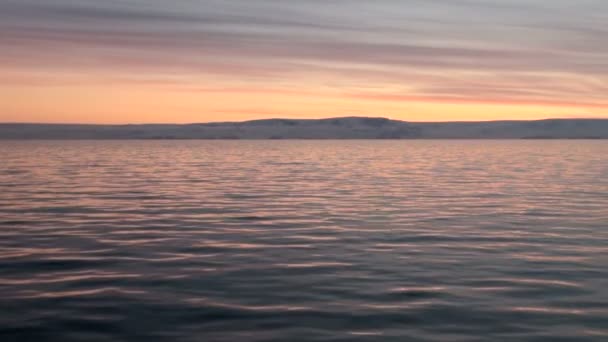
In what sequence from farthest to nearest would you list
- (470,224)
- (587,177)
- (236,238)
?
(587,177)
(470,224)
(236,238)

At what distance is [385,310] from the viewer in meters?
10.7

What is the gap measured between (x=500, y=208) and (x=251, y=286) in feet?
51.6

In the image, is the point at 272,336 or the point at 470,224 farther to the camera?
the point at 470,224

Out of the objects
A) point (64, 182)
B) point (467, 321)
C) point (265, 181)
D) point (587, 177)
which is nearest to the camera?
point (467, 321)

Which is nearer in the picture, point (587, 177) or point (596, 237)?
point (596, 237)

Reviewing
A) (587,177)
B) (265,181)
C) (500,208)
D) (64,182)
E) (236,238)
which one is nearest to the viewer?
(236,238)

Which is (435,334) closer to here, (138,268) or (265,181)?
(138,268)

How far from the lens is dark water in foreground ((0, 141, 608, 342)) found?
9906mm

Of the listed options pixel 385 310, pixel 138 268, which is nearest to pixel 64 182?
pixel 138 268

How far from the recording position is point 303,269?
1396 cm

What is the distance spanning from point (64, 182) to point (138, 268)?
25.2 m

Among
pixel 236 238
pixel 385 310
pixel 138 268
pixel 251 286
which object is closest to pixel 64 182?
pixel 236 238

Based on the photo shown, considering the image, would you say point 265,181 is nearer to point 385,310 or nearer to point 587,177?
point 587,177

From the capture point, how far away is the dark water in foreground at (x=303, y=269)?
9.91 m
